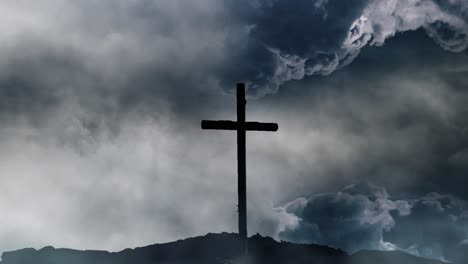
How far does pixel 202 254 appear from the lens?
83.6m

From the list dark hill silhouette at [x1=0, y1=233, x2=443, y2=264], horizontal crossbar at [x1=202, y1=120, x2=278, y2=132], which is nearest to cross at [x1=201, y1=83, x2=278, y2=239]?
horizontal crossbar at [x1=202, y1=120, x2=278, y2=132]

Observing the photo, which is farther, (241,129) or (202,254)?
(202,254)

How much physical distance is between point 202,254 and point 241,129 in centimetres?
6676

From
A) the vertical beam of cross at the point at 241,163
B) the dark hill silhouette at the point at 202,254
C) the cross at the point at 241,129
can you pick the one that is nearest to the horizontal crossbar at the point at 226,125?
the cross at the point at 241,129

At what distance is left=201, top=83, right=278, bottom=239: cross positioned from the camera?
1847 cm

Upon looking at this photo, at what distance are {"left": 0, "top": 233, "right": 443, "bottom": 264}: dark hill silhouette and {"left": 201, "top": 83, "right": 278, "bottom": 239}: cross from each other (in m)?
59.4

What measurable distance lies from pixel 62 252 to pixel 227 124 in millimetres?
84001

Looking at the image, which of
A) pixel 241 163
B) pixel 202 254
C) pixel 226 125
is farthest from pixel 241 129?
pixel 202 254

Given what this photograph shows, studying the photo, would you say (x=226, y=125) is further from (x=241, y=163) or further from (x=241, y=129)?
(x=241, y=163)

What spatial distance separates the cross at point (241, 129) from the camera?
1847 cm

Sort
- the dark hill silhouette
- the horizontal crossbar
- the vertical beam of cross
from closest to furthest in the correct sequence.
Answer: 1. the vertical beam of cross
2. the horizontal crossbar
3. the dark hill silhouette

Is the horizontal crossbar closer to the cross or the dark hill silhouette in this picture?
the cross

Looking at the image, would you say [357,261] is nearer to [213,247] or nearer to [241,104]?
[213,247]

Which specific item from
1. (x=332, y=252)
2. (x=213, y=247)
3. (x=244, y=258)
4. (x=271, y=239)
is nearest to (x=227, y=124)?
(x=244, y=258)
